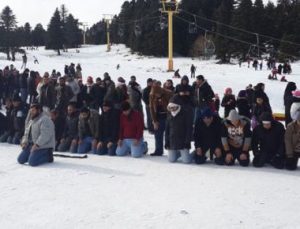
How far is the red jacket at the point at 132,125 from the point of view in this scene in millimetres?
10719

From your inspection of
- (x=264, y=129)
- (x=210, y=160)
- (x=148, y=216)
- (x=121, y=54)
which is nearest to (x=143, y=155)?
(x=210, y=160)

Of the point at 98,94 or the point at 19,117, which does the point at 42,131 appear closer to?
the point at 19,117

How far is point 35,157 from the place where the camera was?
993 centimetres

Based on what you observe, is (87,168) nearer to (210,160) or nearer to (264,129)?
(210,160)

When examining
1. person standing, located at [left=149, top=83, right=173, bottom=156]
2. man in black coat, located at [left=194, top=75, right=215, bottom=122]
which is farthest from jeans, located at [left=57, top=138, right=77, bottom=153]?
man in black coat, located at [left=194, top=75, right=215, bottom=122]

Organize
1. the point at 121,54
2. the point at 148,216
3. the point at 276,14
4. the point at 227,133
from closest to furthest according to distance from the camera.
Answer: the point at 148,216 < the point at 227,133 < the point at 276,14 < the point at 121,54

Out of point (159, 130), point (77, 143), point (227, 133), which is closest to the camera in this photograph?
point (227, 133)

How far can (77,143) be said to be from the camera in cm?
1158

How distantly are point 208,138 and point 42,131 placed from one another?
3.59m

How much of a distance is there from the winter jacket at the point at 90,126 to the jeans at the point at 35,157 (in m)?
1.40

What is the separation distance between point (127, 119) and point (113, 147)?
2.70 feet

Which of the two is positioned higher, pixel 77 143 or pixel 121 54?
pixel 121 54

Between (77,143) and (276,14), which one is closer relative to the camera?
(77,143)

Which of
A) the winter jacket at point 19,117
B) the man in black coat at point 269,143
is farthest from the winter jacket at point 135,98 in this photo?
the man in black coat at point 269,143
